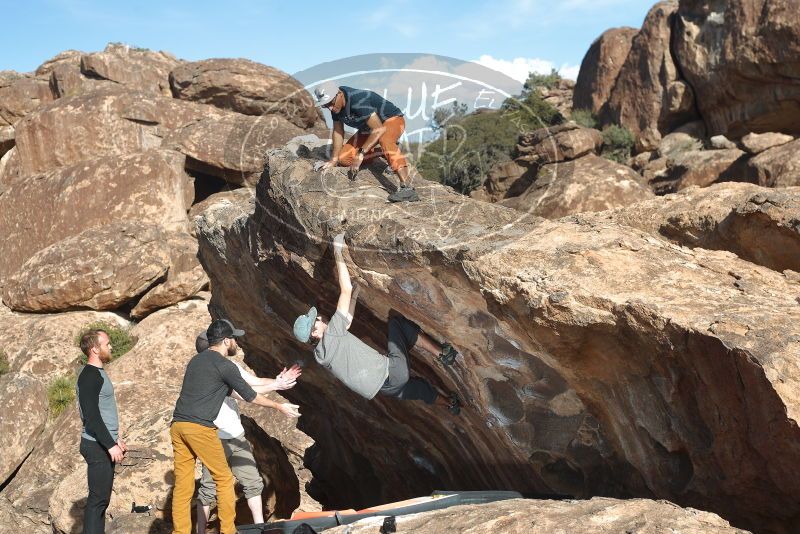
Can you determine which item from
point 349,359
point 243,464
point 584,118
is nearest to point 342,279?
point 349,359

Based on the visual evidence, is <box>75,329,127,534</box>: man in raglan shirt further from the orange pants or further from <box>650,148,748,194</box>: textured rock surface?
<box>650,148,748,194</box>: textured rock surface

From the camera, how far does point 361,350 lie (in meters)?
5.41

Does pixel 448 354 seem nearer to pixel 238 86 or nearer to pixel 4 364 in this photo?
pixel 4 364

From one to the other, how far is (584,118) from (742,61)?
773cm

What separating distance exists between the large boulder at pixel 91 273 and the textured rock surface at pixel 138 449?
83cm

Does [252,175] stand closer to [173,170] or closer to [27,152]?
[173,170]

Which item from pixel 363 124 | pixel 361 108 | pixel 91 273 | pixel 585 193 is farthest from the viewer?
pixel 91 273

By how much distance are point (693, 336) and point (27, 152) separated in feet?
67.0

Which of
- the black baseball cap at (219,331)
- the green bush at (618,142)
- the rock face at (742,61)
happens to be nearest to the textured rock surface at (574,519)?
the black baseball cap at (219,331)

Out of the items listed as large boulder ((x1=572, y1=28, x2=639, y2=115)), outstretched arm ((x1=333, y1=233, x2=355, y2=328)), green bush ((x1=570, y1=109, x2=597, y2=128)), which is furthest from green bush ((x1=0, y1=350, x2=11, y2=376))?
large boulder ((x1=572, y1=28, x2=639, y2=115))

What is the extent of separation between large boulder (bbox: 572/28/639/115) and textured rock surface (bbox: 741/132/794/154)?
992cm

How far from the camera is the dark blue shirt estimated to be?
252 inches

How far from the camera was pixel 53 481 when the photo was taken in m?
10.2

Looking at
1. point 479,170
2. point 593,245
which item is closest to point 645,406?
point 593,245
